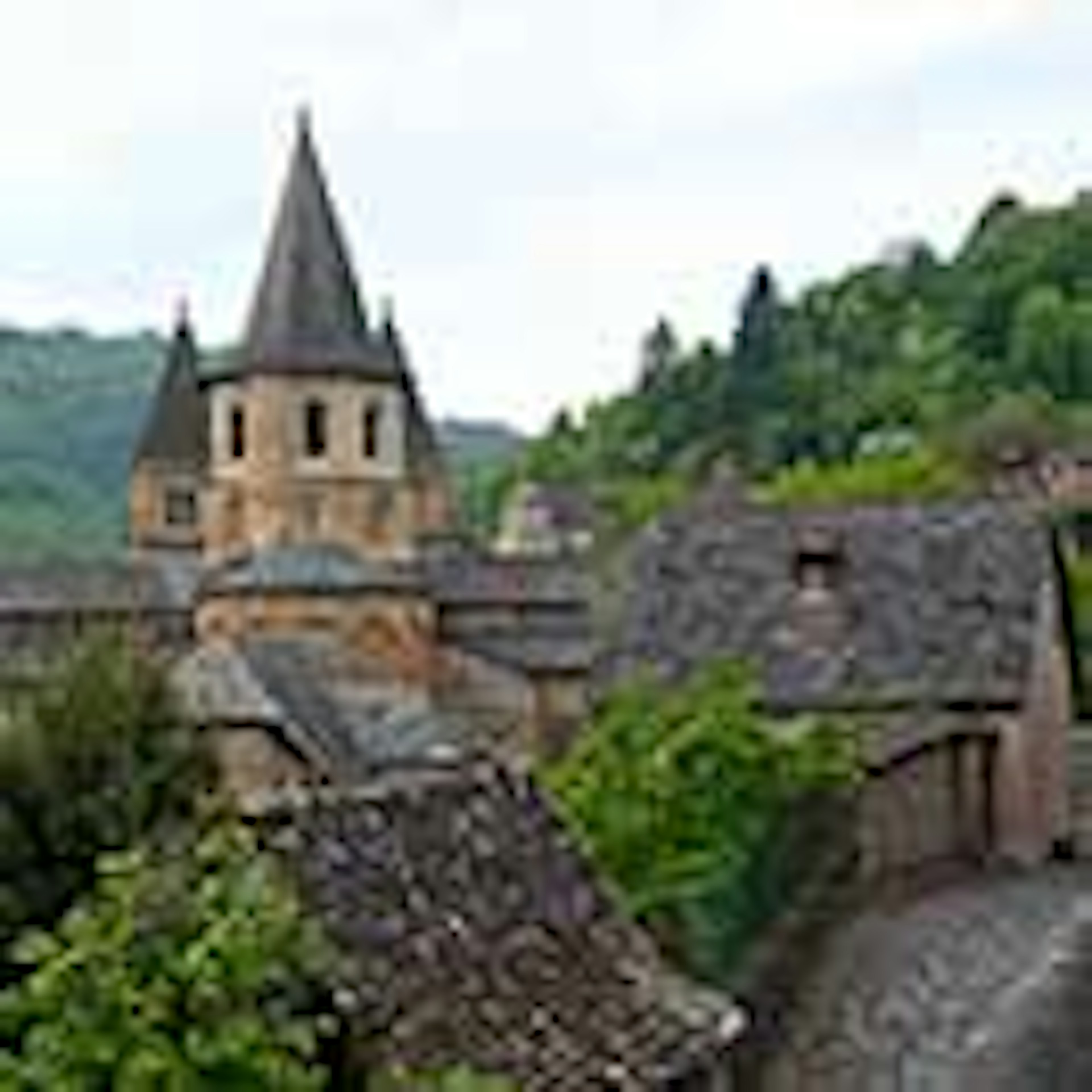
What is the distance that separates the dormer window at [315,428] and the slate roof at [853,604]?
16697 mm

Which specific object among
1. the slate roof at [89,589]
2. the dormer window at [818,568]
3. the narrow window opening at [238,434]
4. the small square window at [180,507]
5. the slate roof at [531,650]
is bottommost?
the slate roof at [531,650]

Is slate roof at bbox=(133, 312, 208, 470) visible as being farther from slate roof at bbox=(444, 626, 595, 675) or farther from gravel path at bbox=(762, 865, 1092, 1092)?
gravel path at bbox=(762, 865, 1092, 1092)

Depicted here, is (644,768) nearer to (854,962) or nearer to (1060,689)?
(854,962)

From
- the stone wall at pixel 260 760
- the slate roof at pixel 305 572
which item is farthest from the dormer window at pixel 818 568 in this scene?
the slate roof at pixel 305 572

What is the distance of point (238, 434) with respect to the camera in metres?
63.2

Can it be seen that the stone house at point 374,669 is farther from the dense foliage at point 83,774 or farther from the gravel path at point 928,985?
the gravel path at point 928,985

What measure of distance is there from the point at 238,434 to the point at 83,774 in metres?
36.3

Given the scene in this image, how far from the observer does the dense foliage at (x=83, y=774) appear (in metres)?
25.6

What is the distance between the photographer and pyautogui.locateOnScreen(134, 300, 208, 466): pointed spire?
8962 centimetres

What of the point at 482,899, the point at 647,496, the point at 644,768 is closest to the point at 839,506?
the point at 644,768

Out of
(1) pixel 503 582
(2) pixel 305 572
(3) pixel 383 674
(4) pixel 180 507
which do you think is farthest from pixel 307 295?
(4) pixel 180 507

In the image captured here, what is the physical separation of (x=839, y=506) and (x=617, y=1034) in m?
29.8

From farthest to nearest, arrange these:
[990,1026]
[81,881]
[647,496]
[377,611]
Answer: [647,496]
[377,611]
[990,1026]
[81,881]

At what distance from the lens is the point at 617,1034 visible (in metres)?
18.0
